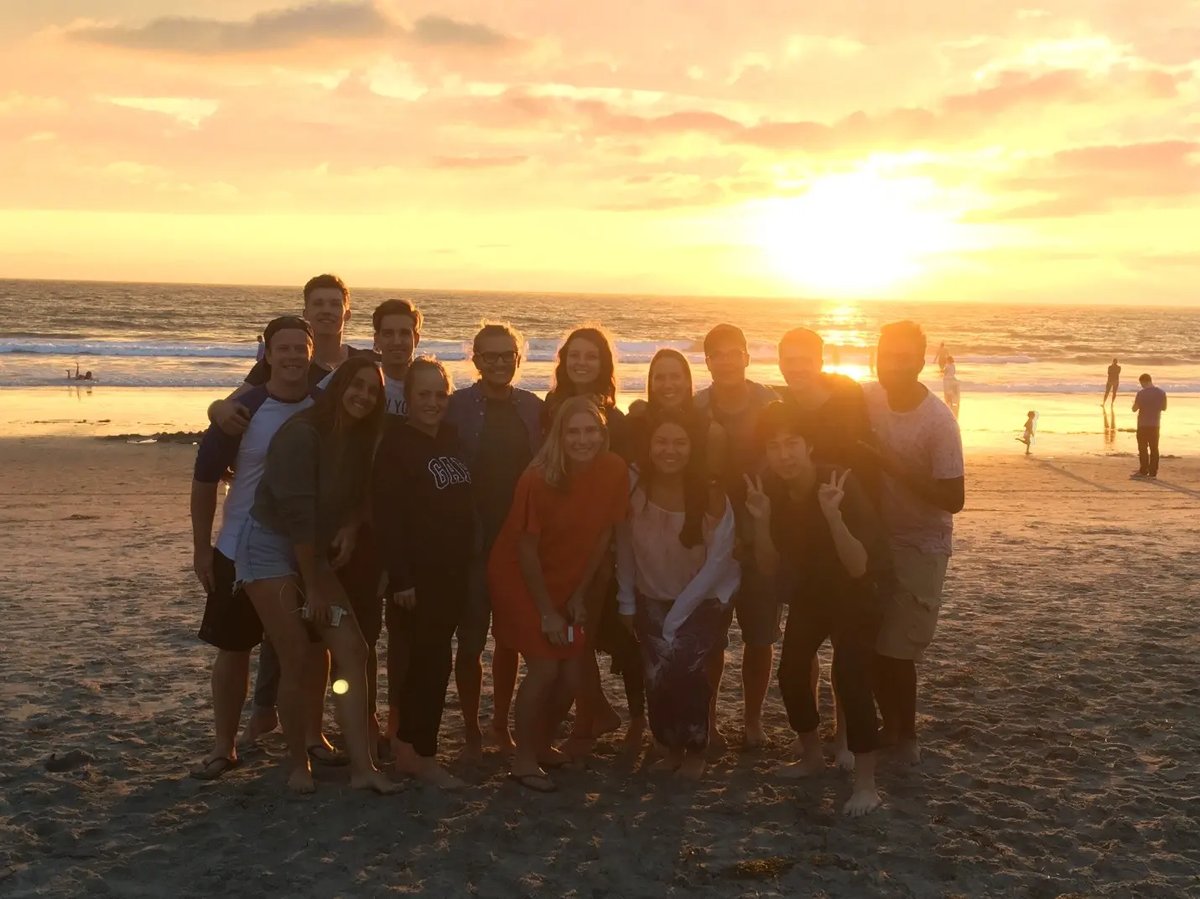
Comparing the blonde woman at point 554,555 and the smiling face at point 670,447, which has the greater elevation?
the smiling face at point 670,447

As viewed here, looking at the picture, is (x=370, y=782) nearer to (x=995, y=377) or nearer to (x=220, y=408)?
(x=220, y=408)

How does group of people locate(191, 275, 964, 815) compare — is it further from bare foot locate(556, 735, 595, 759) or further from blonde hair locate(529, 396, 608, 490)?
bare foot locate(556, 735, 595, 759)

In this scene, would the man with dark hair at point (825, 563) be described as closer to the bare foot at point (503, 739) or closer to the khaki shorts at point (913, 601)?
the khaki shorts at point (913, 601)

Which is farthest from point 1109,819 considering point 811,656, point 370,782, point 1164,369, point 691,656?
point 1164,369

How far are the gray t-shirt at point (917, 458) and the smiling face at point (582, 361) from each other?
124cm

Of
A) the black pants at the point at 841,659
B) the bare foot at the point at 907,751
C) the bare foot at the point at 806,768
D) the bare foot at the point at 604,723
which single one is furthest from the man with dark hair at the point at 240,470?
the bare foot at the point at 907,751

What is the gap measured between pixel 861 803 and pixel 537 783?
1378 millimetres

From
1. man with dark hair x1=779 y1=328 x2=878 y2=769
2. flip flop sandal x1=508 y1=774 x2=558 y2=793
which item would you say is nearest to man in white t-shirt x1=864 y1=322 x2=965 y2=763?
man with dark hair x1=779 y1=328 x2=878 y2=769

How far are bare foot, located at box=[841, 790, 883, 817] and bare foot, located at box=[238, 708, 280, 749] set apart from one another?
9.01 ft

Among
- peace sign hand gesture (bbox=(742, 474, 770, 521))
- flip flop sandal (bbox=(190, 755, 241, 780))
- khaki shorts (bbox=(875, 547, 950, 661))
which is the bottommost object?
flip flop sandal (bbox=(190, 755, 241, 780))

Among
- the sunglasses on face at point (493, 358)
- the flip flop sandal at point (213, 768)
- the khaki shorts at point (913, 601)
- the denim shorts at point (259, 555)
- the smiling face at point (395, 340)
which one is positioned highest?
the smiling face at point (395, 340)

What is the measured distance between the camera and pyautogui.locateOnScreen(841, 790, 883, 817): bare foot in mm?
4230

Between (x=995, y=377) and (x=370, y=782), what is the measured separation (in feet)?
118

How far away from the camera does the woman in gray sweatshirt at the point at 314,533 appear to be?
413 centimetres
